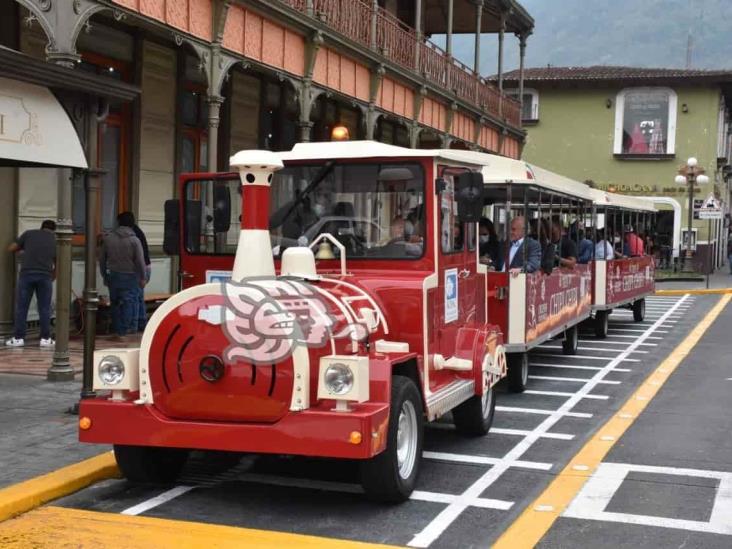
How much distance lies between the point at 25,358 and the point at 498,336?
5719 millimetres

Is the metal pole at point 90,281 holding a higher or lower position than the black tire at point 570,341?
higher

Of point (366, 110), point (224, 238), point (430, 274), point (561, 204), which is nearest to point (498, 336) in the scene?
point (430, 274)

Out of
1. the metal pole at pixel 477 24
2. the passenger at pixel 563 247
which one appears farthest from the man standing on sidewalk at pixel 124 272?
the metal pole at pixel 477 24

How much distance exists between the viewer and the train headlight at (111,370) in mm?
5836

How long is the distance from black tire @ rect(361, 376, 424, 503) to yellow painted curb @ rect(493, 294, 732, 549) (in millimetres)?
744

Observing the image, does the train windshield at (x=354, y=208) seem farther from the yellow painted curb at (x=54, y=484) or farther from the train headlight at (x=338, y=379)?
the yellow painted curb at (x=54, y=484)

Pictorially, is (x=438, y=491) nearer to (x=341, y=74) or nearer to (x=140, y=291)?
A: (x=140, y=291)

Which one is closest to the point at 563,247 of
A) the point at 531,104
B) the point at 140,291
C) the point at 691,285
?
the point at 140,291

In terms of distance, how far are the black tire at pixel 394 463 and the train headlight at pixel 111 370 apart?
5.23ft

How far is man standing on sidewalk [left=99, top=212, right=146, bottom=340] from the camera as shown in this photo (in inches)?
487

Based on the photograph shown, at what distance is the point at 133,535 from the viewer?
5.33 meters

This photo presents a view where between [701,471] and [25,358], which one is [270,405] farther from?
[25,358]

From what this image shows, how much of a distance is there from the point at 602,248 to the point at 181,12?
8.02 m

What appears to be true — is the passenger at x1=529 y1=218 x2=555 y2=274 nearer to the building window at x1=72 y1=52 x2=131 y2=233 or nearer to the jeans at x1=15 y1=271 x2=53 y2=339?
the jeans at x1=15 y1=271 x2=53 y2=339
